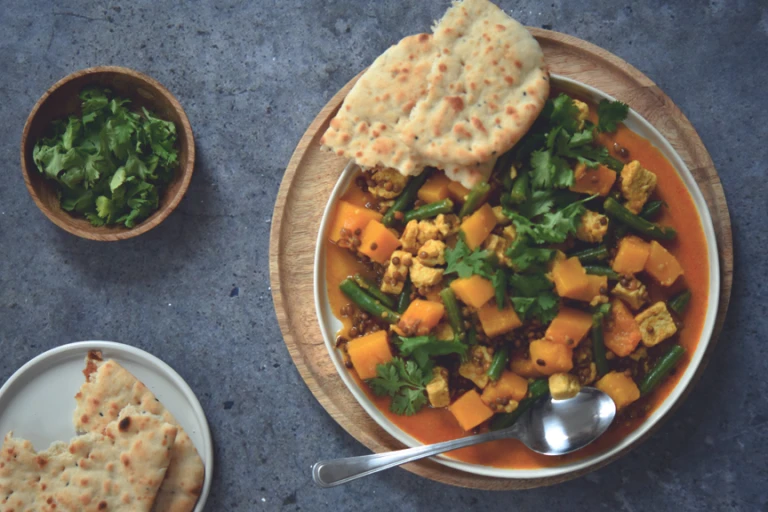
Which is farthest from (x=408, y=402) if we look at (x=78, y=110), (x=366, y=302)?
(x=78, y=110)

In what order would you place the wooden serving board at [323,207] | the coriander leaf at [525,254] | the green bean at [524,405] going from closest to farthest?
1. the coriander leaf at [525,254]
2. the green bean at [524,405]
3. the wooden serving board at [323,207]

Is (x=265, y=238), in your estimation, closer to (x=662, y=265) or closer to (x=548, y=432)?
(x=548, y=432)

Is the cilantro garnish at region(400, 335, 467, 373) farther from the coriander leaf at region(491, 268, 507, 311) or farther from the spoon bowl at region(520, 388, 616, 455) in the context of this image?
the spoon bowl at region(520, 388, 616, 455)

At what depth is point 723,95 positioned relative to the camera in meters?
3.86

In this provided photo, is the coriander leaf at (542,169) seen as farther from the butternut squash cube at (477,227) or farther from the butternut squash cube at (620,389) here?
the butternut squash cube at (620,389)

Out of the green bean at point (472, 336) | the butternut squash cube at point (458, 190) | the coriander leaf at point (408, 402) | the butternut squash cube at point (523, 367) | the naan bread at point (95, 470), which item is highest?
the butternut squash cube at point (458, 190)

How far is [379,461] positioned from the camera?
134 inches

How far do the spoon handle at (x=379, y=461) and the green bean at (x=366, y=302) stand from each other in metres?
0.68

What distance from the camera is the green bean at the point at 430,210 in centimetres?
336

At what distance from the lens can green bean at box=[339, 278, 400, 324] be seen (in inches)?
136

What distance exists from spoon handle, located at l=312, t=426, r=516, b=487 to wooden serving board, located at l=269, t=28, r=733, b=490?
0.82 ft

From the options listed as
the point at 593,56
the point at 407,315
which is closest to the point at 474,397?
the point at 407,315

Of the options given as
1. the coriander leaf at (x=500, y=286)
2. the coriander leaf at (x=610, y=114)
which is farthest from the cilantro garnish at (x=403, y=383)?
the coriander leaf at (x=610, y=114)

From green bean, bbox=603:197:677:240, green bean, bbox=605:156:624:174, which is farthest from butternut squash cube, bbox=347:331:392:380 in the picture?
green bean, bbox=605:156:624:174
